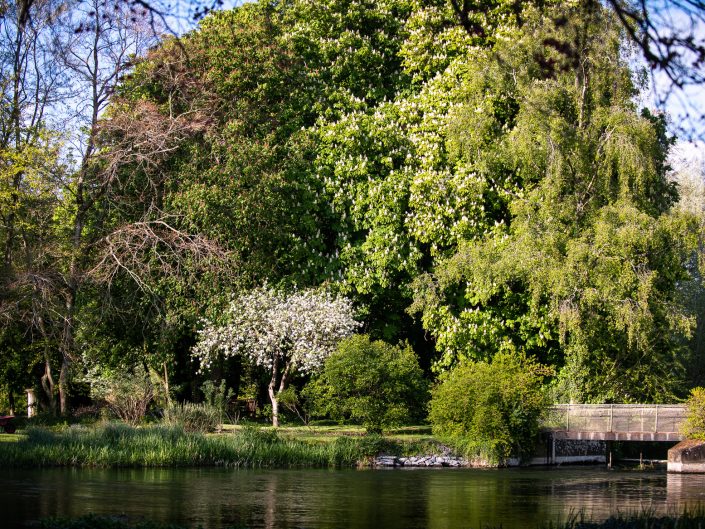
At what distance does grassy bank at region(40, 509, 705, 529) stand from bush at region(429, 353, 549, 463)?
56.2 ft

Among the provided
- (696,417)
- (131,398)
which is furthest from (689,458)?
(131,398)

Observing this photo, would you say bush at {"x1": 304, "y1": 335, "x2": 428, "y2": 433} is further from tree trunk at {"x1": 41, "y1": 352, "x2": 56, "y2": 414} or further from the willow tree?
tree trunk at {"x1": 41, "y1": 352, "x2": 56, "y2": 414}

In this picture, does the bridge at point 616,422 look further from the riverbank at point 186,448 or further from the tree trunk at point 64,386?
the tree trunk at point 64,386

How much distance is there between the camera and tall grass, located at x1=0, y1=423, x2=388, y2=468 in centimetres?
2491

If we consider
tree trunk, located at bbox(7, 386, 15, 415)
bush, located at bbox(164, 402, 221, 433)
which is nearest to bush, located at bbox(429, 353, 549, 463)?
bush, located at bbox(164, 402, 221, 433)

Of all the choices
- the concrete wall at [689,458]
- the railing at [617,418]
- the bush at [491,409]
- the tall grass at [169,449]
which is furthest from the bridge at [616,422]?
the tall grass at [169,449]

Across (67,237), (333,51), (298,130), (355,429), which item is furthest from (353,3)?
(355,429)

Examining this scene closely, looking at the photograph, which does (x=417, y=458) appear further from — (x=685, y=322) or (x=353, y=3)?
(x=353, y=3)

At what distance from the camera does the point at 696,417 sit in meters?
29.1

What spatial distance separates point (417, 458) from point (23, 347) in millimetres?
16782

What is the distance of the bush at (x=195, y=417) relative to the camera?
2930 centimetres

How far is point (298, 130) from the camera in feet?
125

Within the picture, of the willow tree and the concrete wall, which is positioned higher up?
the willow tree

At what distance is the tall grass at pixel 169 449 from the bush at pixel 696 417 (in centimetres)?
984
